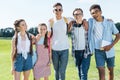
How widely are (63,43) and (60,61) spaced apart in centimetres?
52

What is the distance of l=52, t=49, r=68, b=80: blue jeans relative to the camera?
360 inches

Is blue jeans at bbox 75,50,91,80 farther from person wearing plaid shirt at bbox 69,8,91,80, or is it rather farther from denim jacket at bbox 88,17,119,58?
denim jacket at bbox 88,17,119,58

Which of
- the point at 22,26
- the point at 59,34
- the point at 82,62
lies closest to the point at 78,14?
the point at 59,34

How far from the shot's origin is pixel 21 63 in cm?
870

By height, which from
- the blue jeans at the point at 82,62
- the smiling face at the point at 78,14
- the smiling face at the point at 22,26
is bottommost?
the blue jeans at the point at 82,62

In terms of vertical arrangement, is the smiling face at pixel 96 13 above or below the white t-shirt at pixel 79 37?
above

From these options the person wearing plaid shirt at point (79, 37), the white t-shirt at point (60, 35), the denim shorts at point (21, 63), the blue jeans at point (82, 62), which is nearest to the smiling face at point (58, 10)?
the white t-shirt at point (60, 35)

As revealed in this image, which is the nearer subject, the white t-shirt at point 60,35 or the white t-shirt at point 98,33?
the white t-shirt at point 98,33

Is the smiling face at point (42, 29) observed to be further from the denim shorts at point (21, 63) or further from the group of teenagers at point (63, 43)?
the denim shorts at point (21, 63)

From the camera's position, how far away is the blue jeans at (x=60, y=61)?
9.14 metres

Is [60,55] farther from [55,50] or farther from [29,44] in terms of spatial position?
[29,44]

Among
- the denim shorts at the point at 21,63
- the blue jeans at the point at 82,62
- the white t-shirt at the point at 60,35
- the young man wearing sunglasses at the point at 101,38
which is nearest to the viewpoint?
the denim shorts at the point at 21,63

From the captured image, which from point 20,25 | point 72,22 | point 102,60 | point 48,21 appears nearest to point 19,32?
point 20,25

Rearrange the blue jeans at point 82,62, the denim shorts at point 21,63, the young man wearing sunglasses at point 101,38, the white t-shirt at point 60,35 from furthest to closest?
the blue jeans at point 82,62 < the white t-shirt at point 60,35 < the young man wearing sunglasses at point 101,38 < the denim shorts at point 21,63
